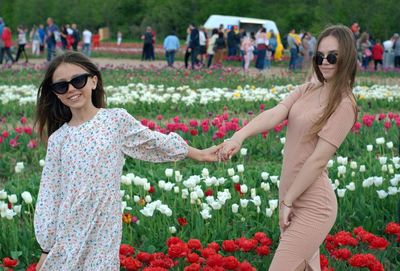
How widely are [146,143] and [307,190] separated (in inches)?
30.5

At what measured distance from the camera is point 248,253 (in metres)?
4.42

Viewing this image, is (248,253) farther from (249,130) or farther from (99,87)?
(99,87)

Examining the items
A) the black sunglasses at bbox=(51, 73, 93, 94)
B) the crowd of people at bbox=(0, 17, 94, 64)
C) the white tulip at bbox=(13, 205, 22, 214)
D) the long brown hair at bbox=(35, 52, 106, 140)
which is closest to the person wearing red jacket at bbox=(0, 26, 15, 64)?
the crowd of people at bbox=(0, 17, 94, 64)

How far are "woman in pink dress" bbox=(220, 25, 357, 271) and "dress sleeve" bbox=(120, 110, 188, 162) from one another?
0.53 m

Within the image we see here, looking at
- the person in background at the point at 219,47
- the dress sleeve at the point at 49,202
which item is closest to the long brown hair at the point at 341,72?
the dress sleeve at the point at 49,202

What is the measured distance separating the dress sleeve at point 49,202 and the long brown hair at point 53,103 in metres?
0.22

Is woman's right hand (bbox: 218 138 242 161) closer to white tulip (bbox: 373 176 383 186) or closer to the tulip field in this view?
the tulip field

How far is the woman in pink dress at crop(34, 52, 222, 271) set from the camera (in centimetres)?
310

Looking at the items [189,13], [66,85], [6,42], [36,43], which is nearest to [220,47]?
[6,42]

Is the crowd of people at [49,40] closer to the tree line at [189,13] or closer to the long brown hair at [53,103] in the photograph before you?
the tree line at [189,13]

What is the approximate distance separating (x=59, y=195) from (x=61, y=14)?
61307 mm

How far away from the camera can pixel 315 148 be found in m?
3.35

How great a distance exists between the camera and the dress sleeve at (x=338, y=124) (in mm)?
3305

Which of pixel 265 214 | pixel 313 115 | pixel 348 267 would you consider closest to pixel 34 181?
pixel 265 214
